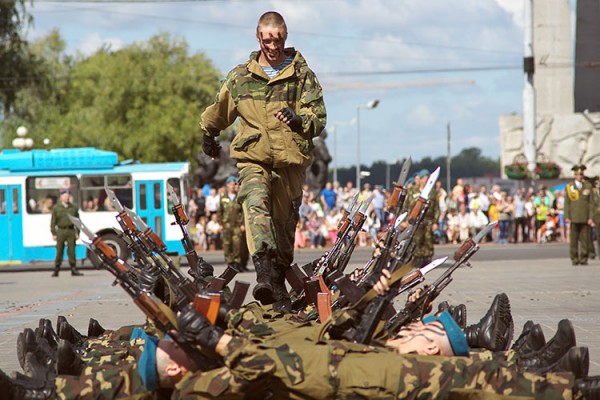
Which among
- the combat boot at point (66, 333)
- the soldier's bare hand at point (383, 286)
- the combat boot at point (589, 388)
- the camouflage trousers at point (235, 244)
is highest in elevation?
the soldier's bare hand at point (383, 286)

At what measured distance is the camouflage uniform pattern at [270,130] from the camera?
822 centimetres

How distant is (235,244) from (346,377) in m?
20.2

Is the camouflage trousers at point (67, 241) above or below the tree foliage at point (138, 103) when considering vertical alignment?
below

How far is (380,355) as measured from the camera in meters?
5.06

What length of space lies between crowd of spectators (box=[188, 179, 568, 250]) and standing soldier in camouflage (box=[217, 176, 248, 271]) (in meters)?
8.17

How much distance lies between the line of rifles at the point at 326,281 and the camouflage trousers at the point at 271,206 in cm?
25

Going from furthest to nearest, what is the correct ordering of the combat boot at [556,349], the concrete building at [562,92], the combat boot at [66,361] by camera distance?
1. the concrete building at [562,92]
2. the combat boot at [66,361]
3. the combat boot at [556,349]

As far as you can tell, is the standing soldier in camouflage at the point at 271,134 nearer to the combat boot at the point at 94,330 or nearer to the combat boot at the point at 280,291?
the combat boot at the point at 280,291

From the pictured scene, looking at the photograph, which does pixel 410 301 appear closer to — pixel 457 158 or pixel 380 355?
pixel 380 355

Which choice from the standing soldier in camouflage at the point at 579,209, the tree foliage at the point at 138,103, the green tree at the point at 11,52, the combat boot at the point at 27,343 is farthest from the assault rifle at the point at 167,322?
the tree foliage at the point at 138,103

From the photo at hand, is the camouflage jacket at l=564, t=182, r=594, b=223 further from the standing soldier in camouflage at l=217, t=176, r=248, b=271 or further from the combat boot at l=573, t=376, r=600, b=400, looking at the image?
the combat boot at l=573, t=376, r=600, b=400

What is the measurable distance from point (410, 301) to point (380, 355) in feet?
5.53

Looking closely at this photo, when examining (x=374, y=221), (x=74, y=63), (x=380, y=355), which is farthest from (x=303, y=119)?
(x=74, y=63)

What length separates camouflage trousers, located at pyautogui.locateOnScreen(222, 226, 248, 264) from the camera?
25078mm
